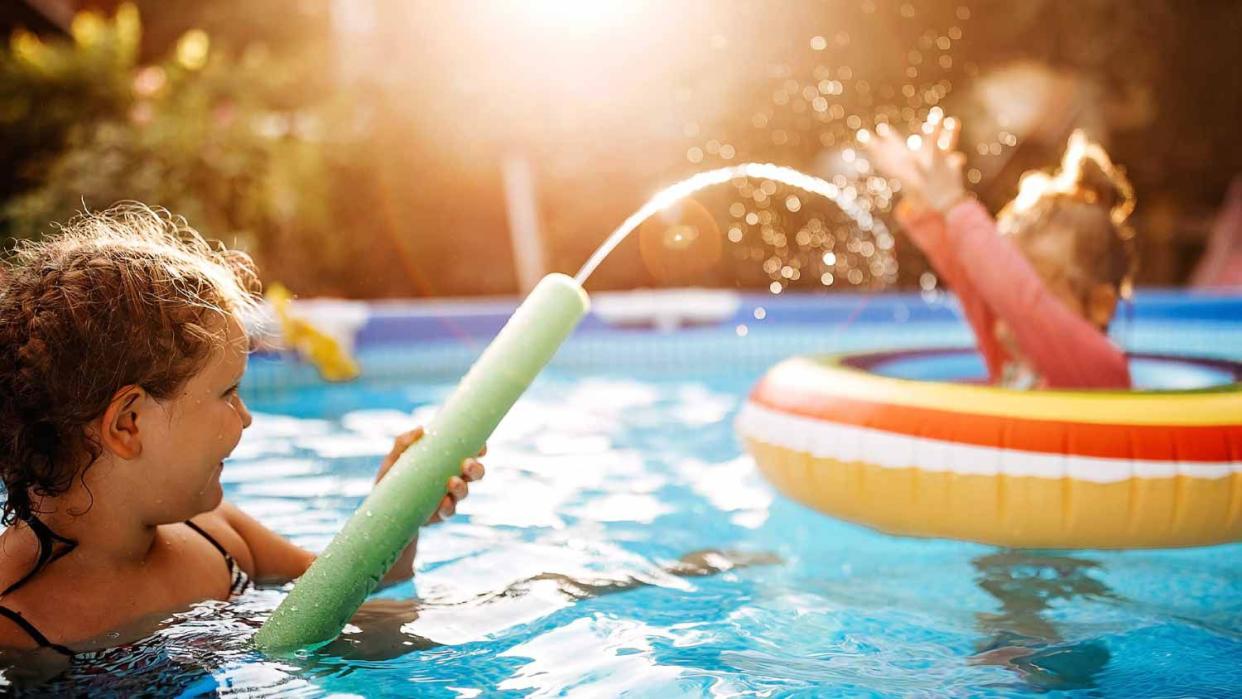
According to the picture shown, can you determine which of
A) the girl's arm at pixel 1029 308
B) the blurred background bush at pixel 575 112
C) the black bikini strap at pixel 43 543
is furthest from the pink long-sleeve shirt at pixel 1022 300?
the blurred background bush at pixel 575 112

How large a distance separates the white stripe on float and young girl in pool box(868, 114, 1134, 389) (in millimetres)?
495

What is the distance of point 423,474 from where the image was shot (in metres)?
1.87

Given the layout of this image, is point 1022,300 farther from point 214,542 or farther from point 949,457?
point 214,542

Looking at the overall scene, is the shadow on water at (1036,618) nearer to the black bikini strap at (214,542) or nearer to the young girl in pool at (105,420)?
the young girl in pool at (105,420)

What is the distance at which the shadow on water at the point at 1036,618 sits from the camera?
2.20m

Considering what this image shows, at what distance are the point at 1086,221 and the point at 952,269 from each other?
15.8 inches

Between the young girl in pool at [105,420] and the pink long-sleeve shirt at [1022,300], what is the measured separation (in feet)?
5.94

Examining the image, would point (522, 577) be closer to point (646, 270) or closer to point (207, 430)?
point (207, 430)

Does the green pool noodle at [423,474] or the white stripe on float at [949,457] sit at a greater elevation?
the green pool noodle at [423,474]

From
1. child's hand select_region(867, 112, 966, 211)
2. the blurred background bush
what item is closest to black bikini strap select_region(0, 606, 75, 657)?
child's hand select_region(867, 112, 966, 211)

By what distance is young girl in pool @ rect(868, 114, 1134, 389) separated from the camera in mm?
3211

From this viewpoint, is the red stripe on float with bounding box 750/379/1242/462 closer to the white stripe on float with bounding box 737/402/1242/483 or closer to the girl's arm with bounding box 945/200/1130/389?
the white stripe on float with bounding box 737/402/1242/483

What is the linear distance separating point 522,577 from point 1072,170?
2.10 metres

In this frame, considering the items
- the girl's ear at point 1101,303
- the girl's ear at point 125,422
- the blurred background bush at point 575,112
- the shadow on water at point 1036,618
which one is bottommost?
the shadow on water at point 1036,618
